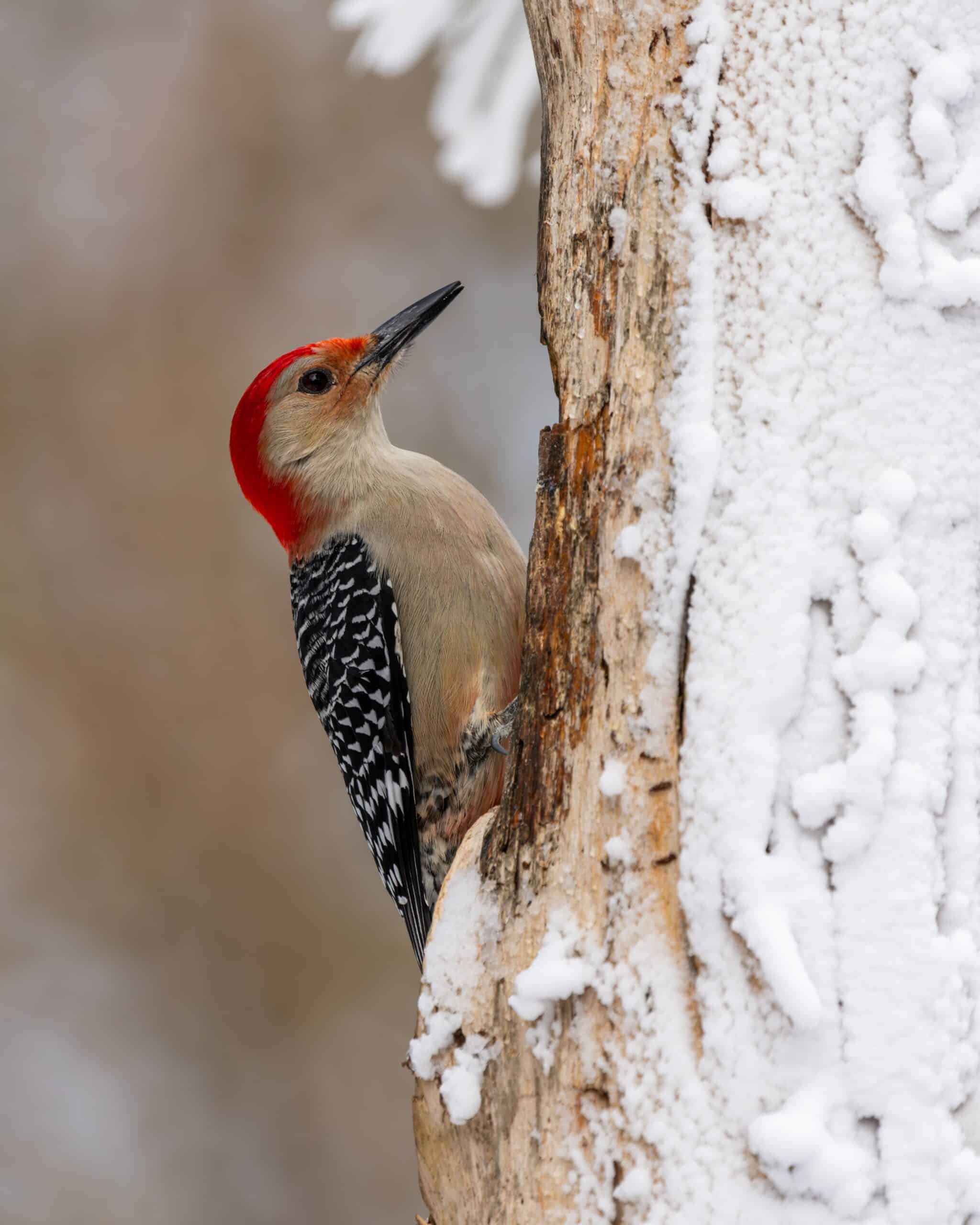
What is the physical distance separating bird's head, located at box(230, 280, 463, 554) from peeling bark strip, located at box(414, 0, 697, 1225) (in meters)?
1.37

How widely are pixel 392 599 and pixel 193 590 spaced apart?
2.63m

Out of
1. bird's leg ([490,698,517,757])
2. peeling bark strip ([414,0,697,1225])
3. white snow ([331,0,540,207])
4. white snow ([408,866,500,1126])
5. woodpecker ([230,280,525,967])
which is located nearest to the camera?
peeling bark strip ([414,0,697,1225])

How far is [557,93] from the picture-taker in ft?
6.18

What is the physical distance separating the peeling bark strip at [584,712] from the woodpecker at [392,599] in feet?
3.01

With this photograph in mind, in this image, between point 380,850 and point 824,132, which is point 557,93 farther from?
point 380,850

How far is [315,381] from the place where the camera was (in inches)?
126

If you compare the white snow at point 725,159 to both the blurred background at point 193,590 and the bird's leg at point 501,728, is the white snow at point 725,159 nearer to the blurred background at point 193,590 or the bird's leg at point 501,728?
the bird's leg at point 501,728

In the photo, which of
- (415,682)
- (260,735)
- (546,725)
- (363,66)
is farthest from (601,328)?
(260,735)

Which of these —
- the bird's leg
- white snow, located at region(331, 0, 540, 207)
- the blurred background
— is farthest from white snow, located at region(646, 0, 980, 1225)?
the blurred background

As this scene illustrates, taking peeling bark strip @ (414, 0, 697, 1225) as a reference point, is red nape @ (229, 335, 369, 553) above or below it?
above

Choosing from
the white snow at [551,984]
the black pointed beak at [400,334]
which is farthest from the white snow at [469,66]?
the white snow at [551,984]

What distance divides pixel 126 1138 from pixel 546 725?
408 cm

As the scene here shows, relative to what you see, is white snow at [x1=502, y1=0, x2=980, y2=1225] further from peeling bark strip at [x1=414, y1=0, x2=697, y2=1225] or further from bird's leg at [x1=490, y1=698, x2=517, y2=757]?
bird's leg at [x1=490, y1=698, x2=517, y2=757]

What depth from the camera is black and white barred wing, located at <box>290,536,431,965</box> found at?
9.25 feet
